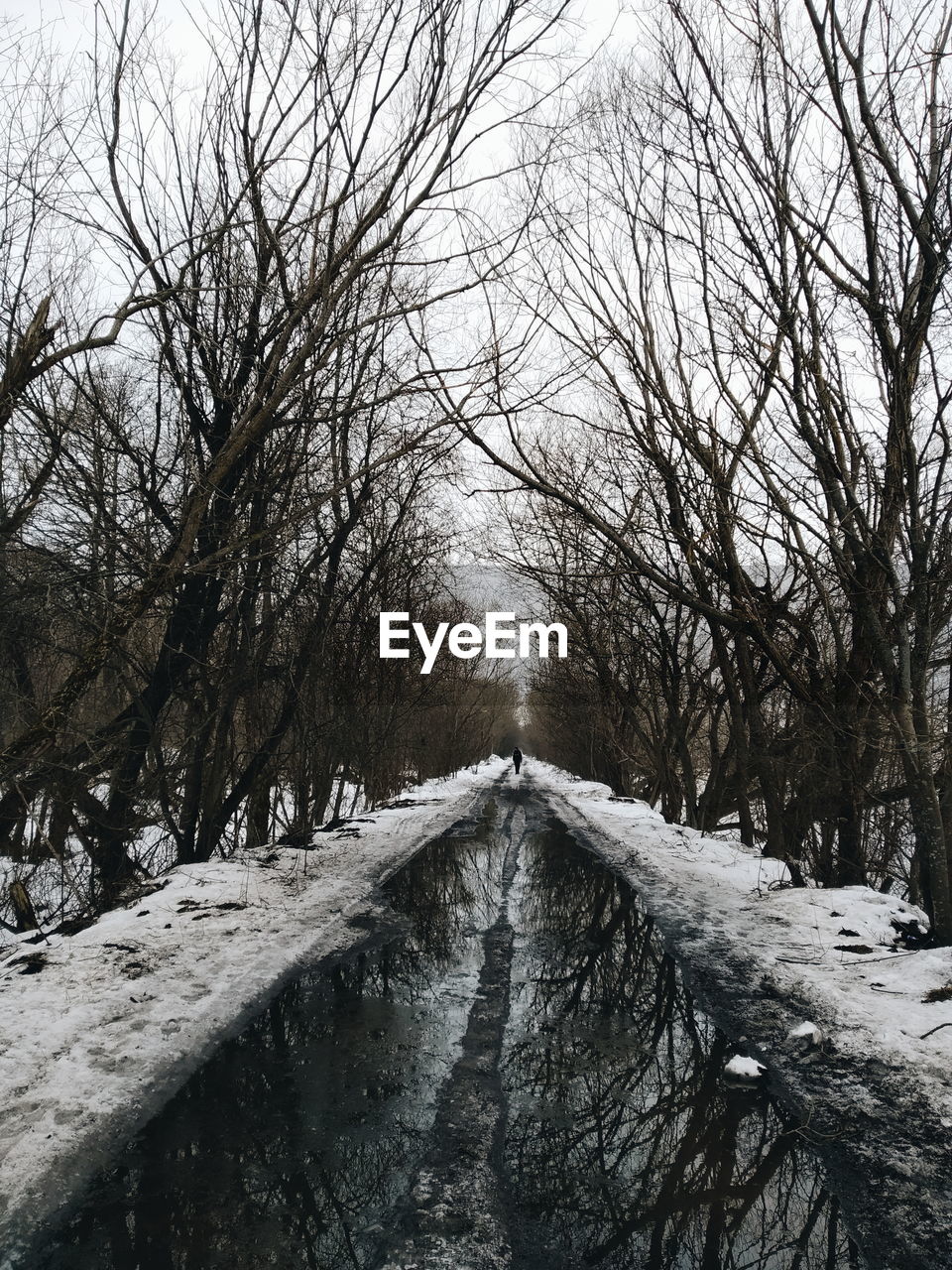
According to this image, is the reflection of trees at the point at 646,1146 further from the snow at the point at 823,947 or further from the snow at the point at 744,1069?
the snow at the point at 823,947

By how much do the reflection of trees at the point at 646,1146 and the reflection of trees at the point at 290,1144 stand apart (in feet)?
1.75

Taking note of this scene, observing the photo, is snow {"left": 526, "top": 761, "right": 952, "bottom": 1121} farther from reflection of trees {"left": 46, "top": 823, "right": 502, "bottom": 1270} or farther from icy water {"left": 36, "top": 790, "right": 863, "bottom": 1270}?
reflection of trees {"left": 46, "top": 823, "right": 502, "bottom": 1270}

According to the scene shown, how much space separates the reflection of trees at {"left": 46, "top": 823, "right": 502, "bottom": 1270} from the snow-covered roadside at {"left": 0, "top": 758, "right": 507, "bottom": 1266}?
19 cm

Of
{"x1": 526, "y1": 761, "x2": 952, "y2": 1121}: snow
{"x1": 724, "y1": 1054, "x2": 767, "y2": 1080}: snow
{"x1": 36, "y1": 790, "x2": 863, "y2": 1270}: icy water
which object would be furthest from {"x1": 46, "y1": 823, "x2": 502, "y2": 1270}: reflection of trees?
{"x1": 526, "y1": 761, "x2": 952, "y2": 1121}: snow

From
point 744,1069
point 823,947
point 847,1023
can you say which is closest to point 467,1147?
point 744,1069

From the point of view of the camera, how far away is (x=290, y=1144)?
3.23 metres

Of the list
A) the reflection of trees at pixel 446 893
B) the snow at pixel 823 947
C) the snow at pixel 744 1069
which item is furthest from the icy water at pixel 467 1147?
the reflection of trees at pixel 446 893

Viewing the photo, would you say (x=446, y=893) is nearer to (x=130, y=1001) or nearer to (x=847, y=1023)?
(x=130, y=1001)

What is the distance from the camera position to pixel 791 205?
21.7ft

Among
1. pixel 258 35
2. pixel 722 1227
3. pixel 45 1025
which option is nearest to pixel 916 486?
pixel 722 1227

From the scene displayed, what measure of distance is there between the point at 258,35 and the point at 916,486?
657cm

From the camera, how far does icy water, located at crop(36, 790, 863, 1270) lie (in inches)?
102

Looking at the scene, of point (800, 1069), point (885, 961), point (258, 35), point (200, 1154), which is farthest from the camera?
Answer: point (258, 35)

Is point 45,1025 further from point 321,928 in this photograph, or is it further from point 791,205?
point 791,205
